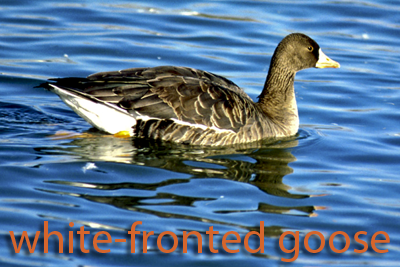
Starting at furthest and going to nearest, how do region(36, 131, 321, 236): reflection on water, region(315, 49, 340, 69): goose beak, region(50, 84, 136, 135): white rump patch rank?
region(315, 49, 340, 69): goose beak → region(50, 84, 136, 135): white rump patch → region(36, 131, 321, 236): reflection on water

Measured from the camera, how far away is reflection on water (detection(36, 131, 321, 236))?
285 inches

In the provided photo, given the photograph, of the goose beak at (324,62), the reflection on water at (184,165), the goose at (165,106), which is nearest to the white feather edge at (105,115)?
the goose at (165,106)

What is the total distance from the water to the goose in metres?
0.23

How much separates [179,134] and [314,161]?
2.00 metres

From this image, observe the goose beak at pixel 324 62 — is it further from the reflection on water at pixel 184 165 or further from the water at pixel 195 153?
the reflection on water at pixel 184 165

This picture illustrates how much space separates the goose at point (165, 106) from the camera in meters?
9.27

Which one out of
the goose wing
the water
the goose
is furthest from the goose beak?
the goose wing

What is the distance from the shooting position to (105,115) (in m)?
9.41

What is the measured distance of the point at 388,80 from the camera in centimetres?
1358

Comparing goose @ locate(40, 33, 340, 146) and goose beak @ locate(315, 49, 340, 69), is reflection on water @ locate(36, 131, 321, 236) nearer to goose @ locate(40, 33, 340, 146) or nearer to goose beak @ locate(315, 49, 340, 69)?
goose @ locate(40, 33, 340, 146)

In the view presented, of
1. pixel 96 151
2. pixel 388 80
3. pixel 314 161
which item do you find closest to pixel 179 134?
pixel 96 151

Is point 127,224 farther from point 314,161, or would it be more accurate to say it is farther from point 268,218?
point 314,161

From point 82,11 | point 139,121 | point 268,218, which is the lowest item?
point 268,218

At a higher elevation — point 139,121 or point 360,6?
point 360,6
